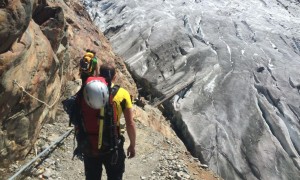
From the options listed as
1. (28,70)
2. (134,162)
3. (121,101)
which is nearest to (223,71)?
(134,162)

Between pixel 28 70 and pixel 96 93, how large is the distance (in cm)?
424

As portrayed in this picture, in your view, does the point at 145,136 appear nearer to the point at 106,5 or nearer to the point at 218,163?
the point at 218,163

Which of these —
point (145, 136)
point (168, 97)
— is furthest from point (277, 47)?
point (145, 136)

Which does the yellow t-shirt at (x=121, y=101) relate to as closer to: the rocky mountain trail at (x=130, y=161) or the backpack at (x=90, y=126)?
the backpack at (x=90, y=126)

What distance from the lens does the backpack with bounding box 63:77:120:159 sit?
16.0 ft

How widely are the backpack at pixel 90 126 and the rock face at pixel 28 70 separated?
258cm

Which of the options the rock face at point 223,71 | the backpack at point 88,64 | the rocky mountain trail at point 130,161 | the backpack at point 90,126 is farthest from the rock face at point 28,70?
the rock face at point 223,71

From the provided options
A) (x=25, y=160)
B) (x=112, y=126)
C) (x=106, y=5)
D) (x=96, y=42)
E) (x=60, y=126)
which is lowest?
(x=106, y=5)

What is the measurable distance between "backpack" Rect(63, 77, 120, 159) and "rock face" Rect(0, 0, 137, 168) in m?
2.58

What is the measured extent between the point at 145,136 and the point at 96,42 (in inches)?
255

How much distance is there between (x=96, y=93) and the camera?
14.9 feet

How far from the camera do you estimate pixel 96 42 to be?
1684cm

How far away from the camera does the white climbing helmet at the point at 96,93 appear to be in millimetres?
4531

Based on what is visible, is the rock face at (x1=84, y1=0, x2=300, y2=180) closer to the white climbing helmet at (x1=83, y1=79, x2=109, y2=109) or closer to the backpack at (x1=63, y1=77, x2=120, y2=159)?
the backpack at (x1=63, y1=77, x2=120, y2=159)
